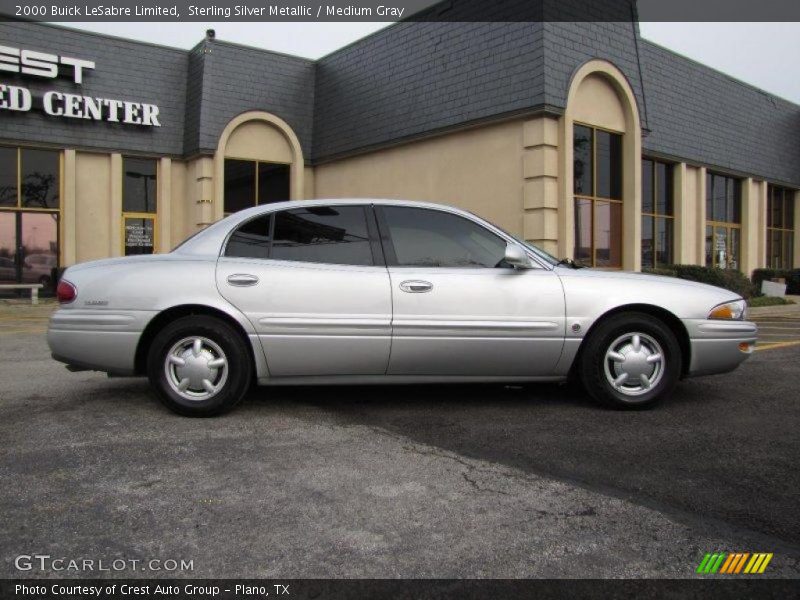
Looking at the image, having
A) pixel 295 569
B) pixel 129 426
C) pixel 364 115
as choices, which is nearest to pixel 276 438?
pixel 129 426

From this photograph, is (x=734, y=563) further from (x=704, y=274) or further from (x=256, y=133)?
(x=256, y=133)

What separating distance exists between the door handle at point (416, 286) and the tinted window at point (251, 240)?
101 cm

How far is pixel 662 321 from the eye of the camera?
494 centimetres

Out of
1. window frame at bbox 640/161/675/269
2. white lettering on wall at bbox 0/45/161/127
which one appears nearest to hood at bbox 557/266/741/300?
window frame at bbox 640/161/675/269

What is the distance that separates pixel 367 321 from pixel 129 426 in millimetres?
1685

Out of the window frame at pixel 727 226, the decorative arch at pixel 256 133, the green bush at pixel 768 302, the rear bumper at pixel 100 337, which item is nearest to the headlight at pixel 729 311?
the rear bumper at pixel 100 337

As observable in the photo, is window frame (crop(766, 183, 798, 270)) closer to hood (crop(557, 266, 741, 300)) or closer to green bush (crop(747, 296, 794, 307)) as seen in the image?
green bush (crop(747, 296, 794, 307))

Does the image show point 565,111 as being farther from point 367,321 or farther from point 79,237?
point 79,237

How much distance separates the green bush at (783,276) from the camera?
70.1ft

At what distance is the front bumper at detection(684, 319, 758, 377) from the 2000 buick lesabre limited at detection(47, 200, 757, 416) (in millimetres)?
10

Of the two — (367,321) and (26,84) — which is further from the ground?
(26,84)

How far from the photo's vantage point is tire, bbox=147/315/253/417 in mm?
4480

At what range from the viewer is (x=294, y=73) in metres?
18.7

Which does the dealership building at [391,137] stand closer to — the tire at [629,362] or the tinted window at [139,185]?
the tinted window at [139,185]
